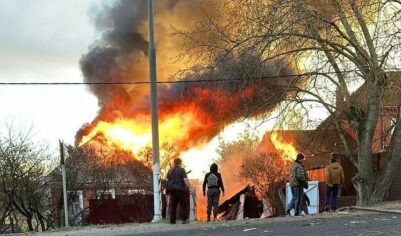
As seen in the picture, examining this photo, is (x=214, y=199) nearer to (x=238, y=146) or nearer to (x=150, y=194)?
(x=150, y=194)

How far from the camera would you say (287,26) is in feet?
41.5

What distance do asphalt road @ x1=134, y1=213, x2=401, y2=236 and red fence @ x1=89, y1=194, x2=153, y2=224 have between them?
16848mm

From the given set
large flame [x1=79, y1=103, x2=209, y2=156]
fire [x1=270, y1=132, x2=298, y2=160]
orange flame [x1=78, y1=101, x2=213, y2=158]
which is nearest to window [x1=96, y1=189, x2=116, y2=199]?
orange flame [x1=78, y1=101, x2=213, y2=158]

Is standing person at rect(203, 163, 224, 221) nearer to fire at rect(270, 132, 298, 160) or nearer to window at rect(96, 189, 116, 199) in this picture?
window at rect(96, 189, 116, 199)

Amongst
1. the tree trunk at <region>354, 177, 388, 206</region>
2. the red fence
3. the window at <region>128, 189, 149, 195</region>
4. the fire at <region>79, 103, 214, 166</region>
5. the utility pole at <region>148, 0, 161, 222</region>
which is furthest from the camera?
the window at <region>128, 189, 149, 195</region>

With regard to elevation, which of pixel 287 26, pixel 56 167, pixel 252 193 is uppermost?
pixel 287 26

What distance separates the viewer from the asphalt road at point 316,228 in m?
8.14

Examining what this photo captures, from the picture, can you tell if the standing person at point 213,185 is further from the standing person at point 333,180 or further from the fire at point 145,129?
the fire at point 145,129

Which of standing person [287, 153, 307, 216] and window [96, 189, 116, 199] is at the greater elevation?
standing person [287, 153, 307, 216]

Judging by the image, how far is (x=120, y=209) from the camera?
90.0 feet

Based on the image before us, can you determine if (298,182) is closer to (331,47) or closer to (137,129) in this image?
(331,47)

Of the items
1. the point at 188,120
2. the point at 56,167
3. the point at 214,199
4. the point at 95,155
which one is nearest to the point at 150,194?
the point at 95,155

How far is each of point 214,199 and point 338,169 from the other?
143 inches

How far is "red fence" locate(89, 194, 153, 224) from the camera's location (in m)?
26.4
